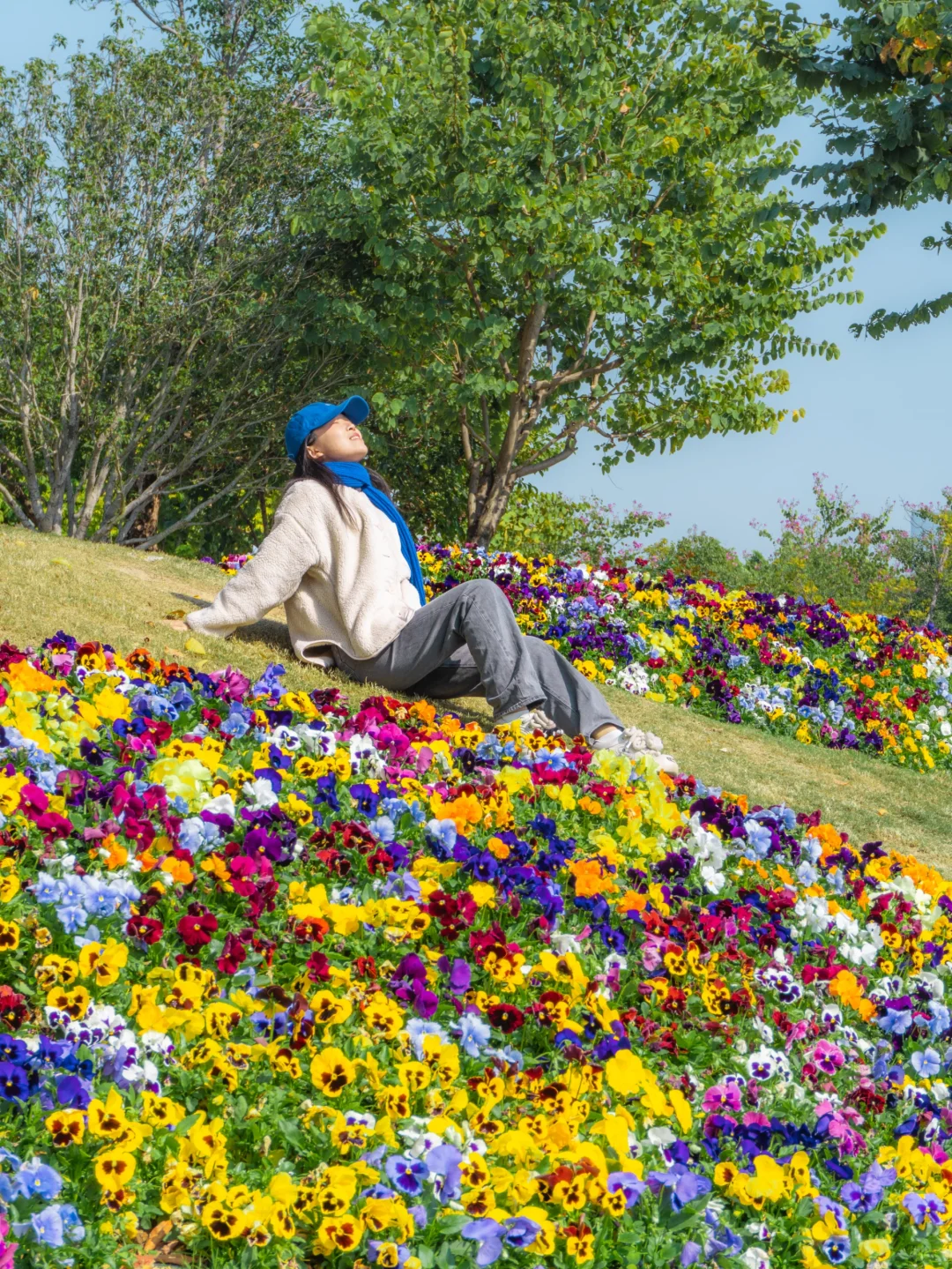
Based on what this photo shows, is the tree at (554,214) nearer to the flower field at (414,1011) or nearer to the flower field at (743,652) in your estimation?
the flower field at (743,652)

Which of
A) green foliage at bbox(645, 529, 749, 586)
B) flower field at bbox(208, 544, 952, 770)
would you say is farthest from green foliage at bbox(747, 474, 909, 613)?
flower field at bbox(208, 544, 952, 770)

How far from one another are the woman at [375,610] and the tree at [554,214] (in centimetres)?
574

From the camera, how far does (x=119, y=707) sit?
4.06 m

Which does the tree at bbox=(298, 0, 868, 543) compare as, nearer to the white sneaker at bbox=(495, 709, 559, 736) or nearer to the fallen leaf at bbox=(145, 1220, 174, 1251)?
the white sneaker at bbox=(495, 709, 559, 736)

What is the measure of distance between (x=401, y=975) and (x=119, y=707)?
1647mm

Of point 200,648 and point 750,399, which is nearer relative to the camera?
point 200,648

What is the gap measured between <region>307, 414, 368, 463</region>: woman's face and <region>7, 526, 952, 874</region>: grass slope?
43.0 inches

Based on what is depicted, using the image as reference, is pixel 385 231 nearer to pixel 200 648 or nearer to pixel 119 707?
pixel 200 648

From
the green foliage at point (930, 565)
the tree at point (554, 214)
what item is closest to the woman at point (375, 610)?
the tree at point (554, 214)

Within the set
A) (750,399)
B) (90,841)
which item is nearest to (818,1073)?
(90,841)

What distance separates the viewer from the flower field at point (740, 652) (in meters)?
9.30

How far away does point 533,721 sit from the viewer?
5500mm

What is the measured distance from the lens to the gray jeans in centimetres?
548

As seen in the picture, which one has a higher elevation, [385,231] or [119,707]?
[385,231]
